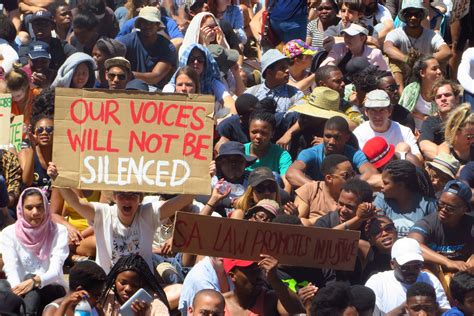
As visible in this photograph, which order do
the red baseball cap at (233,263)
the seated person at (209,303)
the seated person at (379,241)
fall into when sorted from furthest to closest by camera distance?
the seated person at (379,241) < the red baseball cap at (233,263) < the seated person at (209,303)

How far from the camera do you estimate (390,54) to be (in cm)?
1725

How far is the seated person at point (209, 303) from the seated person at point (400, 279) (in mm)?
1772

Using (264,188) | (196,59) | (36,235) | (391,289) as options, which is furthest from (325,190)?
(196,59)

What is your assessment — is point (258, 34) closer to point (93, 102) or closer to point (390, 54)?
point (390, 54)

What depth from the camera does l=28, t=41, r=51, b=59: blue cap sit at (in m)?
16.3

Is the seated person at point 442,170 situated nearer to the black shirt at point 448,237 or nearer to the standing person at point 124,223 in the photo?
the black shirt at point 448,237

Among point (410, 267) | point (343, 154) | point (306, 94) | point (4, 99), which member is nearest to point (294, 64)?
point (306, 94)

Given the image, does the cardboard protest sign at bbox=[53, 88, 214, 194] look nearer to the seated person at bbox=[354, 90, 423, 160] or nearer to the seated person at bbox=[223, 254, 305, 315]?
the seated person at bbox=[223, 254, 305, 315]

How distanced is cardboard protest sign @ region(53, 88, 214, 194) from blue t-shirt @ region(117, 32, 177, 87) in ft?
17.9

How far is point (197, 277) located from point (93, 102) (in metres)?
1.37

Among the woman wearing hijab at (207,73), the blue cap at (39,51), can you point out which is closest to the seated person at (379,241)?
the woman wearing hijab at (207,73)

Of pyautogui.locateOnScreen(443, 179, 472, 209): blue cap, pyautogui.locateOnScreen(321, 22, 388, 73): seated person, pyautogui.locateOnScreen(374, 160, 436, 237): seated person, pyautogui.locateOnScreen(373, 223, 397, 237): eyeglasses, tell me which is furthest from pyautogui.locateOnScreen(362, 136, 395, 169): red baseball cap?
pyautogui.locateOnScreen(321, 22, 388, 73): seated person

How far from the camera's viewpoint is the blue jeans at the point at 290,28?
18.3 m

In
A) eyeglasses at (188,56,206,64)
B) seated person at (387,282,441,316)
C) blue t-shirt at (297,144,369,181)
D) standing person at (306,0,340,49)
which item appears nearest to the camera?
seated person at (387,282,441,316)
